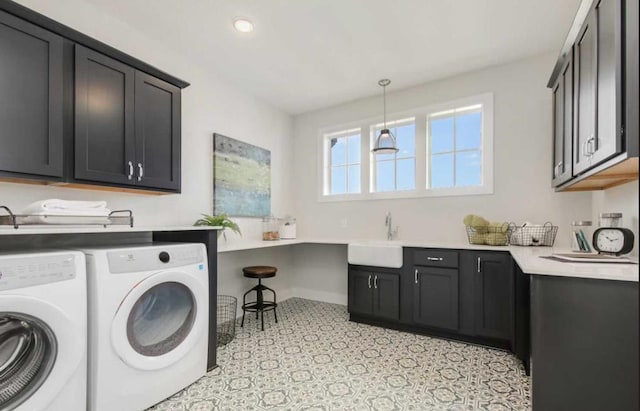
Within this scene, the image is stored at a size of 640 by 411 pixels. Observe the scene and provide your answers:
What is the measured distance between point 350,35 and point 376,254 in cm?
208

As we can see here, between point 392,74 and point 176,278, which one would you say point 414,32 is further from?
point 176,278

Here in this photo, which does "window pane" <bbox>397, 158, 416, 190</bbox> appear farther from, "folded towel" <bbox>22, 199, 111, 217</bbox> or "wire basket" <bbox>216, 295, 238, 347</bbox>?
"folded towel" <bbox>22, 199, 111, 217</bbox>

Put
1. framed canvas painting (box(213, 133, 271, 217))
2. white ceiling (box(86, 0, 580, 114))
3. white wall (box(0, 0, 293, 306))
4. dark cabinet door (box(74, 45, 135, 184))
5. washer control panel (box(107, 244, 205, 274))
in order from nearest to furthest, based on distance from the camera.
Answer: washer control panel (box(107, 244, 205, 274))
dark cabinet door (box(74, 45, 135, 184))
white wall (box(0, 0, 293, 306))
white ceiling (box(86, 0, 580, 114))
framed canvas painting (box(213, 133, 271, 217))

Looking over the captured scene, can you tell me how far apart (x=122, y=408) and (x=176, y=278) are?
2.35 ft

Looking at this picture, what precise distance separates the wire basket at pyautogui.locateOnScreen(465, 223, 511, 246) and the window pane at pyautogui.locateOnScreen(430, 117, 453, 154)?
104cm

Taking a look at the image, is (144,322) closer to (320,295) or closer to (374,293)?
(374,293)

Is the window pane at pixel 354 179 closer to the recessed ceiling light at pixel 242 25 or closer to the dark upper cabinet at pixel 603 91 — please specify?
the recessed ceiling light at pixel 242 25

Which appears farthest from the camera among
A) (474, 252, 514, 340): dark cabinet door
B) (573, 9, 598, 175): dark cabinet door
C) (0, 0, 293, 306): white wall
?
(474, 252, 514, 340): dark cabinet door

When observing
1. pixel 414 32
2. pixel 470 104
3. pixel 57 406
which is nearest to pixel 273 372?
pixel 57 406

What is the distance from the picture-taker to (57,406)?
1455 millimetres

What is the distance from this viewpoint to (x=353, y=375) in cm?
223

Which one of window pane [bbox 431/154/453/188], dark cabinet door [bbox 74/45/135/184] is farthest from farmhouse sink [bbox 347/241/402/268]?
dark cabinet door [bbox 74/45/135/184]

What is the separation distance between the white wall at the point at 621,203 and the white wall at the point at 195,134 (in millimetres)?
3223

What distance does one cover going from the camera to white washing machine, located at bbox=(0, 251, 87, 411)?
52.9 inches
